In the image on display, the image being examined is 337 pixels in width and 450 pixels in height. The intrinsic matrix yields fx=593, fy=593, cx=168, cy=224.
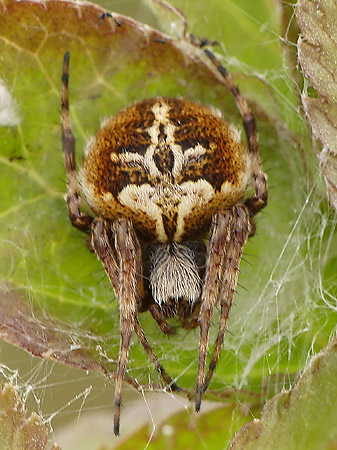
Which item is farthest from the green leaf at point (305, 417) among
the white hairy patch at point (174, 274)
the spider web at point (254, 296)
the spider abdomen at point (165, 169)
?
the spider abdomen at point (165, 169)

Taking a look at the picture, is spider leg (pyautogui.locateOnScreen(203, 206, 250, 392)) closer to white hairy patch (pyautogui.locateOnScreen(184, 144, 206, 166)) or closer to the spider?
the spider

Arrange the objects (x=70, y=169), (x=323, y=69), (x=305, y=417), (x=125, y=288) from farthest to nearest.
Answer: (x=70, y=169) → (x=125, y=288) → (x=323, y=69) → (x=305, y=417)

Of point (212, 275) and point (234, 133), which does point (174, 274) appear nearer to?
point (212, 275)

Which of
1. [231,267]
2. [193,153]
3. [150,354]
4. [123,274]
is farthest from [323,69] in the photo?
[150,354]

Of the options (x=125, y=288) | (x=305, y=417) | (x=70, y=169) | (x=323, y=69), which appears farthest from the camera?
(x=70, y=169)

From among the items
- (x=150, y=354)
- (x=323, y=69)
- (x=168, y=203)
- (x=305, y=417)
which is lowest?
(x=150, y=354)

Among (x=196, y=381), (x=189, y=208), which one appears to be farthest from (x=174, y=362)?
(x=189, y=208)

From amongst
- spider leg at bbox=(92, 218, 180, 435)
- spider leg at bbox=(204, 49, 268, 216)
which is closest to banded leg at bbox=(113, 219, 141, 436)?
spider leg at bbox=(92, 218, 180, 435)
